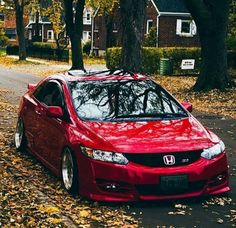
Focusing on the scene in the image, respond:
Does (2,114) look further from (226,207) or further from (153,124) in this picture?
(226,207)

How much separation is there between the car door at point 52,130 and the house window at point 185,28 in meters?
49.4

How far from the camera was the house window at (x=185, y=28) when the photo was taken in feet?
189

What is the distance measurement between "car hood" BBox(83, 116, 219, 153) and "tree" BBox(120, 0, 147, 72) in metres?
10.8

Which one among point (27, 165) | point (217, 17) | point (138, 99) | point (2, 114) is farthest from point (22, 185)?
point (217, 17)

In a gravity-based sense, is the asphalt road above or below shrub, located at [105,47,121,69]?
above

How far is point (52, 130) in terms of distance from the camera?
838cm

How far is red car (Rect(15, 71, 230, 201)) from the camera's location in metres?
6.96

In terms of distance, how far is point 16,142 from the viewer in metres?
10.6

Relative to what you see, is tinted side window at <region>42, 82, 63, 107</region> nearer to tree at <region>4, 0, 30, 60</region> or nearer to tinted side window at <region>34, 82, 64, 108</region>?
tinted side window at <region>34, 82, 64, 108</region>

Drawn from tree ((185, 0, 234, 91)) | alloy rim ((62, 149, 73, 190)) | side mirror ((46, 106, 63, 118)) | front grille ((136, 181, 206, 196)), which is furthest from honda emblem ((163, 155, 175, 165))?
tree ((185, 0, 234, 91))

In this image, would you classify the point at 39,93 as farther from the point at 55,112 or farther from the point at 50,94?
the point at 55,112

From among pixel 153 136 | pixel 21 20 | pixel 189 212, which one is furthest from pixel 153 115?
pixel 21 20

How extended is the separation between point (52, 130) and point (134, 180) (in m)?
1.95

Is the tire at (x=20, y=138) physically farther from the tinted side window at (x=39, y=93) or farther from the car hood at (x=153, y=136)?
the car hood at (x=153, y=136)
